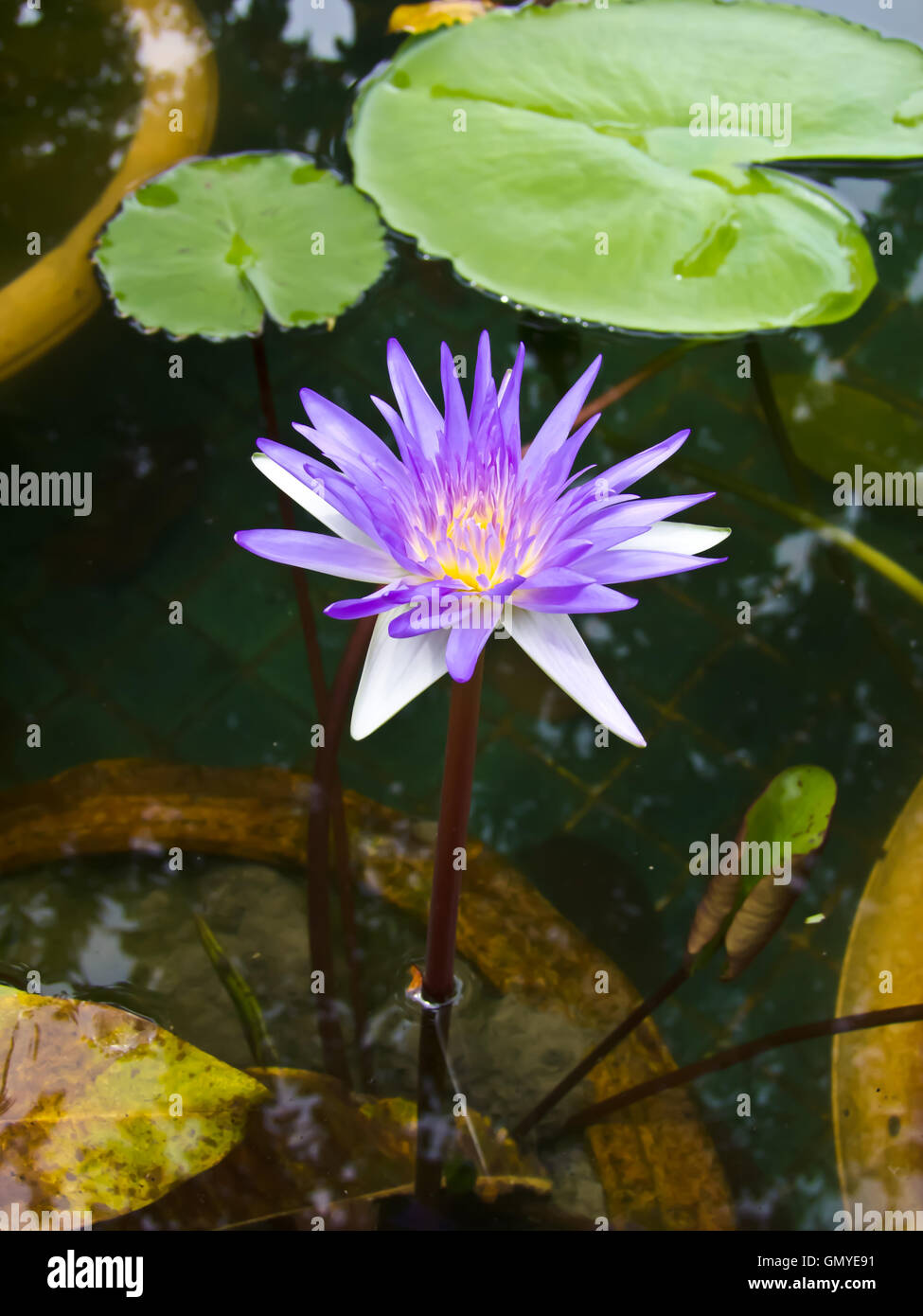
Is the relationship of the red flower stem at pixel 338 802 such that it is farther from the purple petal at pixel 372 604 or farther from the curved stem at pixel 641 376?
the curved stem at pixel 641 376

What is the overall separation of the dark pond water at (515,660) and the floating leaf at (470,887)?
0.15 feet

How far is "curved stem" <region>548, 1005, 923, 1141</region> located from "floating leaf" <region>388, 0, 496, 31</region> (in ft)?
10.4

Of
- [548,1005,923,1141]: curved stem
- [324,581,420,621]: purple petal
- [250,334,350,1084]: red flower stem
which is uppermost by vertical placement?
[324,581,420,621]: purple petal

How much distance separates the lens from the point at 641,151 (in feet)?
8.68

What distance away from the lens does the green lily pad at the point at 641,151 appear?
8.11 feet

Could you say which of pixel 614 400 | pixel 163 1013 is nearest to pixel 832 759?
pixel 614 400

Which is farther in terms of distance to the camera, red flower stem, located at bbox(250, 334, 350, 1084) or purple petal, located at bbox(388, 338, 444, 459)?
red flower stem, located at bbox(250, 334, 350, 1084)

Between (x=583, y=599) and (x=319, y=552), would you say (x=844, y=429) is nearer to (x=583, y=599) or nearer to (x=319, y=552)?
(x=583, y=599)

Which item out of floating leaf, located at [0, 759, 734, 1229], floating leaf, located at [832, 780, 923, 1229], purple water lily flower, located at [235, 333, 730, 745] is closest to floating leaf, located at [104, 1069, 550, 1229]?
floating leaf, located at [0, 759, 734, 1229]

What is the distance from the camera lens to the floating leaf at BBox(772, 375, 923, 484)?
247 centimetres

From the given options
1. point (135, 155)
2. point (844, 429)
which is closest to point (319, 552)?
point (844, 429)

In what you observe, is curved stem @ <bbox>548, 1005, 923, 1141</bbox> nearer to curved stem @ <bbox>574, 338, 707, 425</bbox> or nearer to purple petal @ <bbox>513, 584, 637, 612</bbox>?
purple petal @ <bbox>513, 584, 637, 612</bbox>

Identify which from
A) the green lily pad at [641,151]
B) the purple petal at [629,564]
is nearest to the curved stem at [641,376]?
the green lily pad at [641,151]

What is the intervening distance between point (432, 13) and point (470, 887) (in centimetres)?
293
